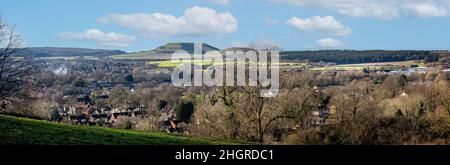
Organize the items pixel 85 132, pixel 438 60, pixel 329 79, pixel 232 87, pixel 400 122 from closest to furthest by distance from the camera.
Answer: pixel 85 132 < pixel 232 87 < pixel 400 122 < pixel 329 79 < pixel 438 60

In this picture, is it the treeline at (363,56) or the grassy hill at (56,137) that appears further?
the treeline at (363,56)

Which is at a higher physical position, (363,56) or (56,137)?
(56,137)

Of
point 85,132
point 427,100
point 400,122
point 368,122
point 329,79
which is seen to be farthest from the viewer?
point 329,79

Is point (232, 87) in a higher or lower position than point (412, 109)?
higher

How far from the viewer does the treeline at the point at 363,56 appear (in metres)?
174

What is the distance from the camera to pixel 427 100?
198ft

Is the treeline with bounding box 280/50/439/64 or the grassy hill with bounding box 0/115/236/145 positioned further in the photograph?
the treeline with bounding box 280/50/439/64

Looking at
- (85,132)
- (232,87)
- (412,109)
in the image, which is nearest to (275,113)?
(232,87)

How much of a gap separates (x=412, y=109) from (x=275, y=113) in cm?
2853

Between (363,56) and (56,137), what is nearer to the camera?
(56,137)

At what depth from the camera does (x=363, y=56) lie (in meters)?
183

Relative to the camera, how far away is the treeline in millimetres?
174500
